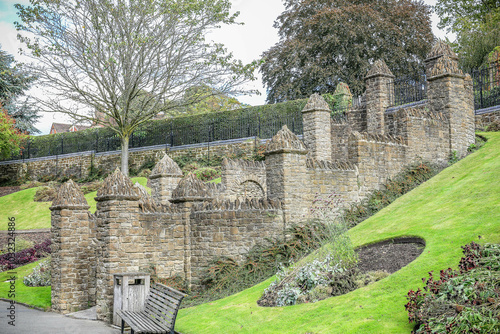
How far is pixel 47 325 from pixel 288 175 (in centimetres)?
673

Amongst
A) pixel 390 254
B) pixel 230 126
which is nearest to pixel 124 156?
pixel 230 126

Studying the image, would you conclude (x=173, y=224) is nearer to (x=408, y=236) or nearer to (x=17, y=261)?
(x=408, y=236)

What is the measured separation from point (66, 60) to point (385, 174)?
691 inches

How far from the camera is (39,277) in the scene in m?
16.1

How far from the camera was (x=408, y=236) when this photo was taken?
965 centimetres

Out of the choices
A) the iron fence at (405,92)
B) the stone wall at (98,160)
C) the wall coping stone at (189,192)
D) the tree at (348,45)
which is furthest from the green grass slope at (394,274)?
the tree at (348,45)

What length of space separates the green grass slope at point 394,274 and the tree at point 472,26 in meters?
17.3

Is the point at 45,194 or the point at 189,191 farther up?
the point at 189,191

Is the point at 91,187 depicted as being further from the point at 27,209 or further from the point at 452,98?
the point at 452,98

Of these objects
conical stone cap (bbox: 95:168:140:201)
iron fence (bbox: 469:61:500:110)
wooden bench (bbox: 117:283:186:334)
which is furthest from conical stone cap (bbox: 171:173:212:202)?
iron fence (bbox: 469:61:500:110)

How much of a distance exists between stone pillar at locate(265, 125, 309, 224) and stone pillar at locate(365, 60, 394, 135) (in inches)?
280

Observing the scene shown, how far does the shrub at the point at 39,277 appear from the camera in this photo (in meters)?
16.0

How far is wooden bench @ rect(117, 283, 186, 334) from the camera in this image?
7965 millimetres

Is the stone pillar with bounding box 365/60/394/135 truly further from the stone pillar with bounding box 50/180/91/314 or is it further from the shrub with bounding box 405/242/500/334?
the shrub with bounding box 405/242/500/334
